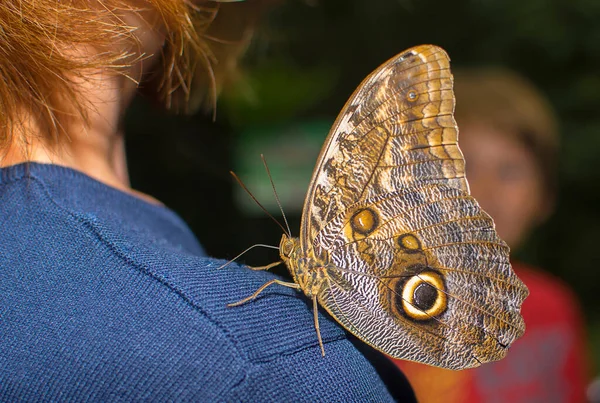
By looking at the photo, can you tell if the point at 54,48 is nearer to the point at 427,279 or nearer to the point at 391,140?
the point at 391,140

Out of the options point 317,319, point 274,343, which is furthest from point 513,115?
point 274,343

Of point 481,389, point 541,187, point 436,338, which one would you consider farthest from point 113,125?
point 541,187

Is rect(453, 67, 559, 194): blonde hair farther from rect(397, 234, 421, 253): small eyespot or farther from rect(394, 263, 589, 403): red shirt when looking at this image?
rect(397, 234, 421, 253): small eyespot

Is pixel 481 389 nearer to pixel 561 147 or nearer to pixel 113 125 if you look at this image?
pixel 113 125

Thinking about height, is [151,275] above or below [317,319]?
above

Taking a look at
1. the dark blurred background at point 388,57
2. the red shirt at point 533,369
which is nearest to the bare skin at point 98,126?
the red shirt at point 533,369

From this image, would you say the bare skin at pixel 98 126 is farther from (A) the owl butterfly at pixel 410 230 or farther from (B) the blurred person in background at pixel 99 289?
(A) the owl butterfly at pixel 410 230

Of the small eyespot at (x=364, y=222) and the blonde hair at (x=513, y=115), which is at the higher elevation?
the small eyespot at (x=364, y=222)
